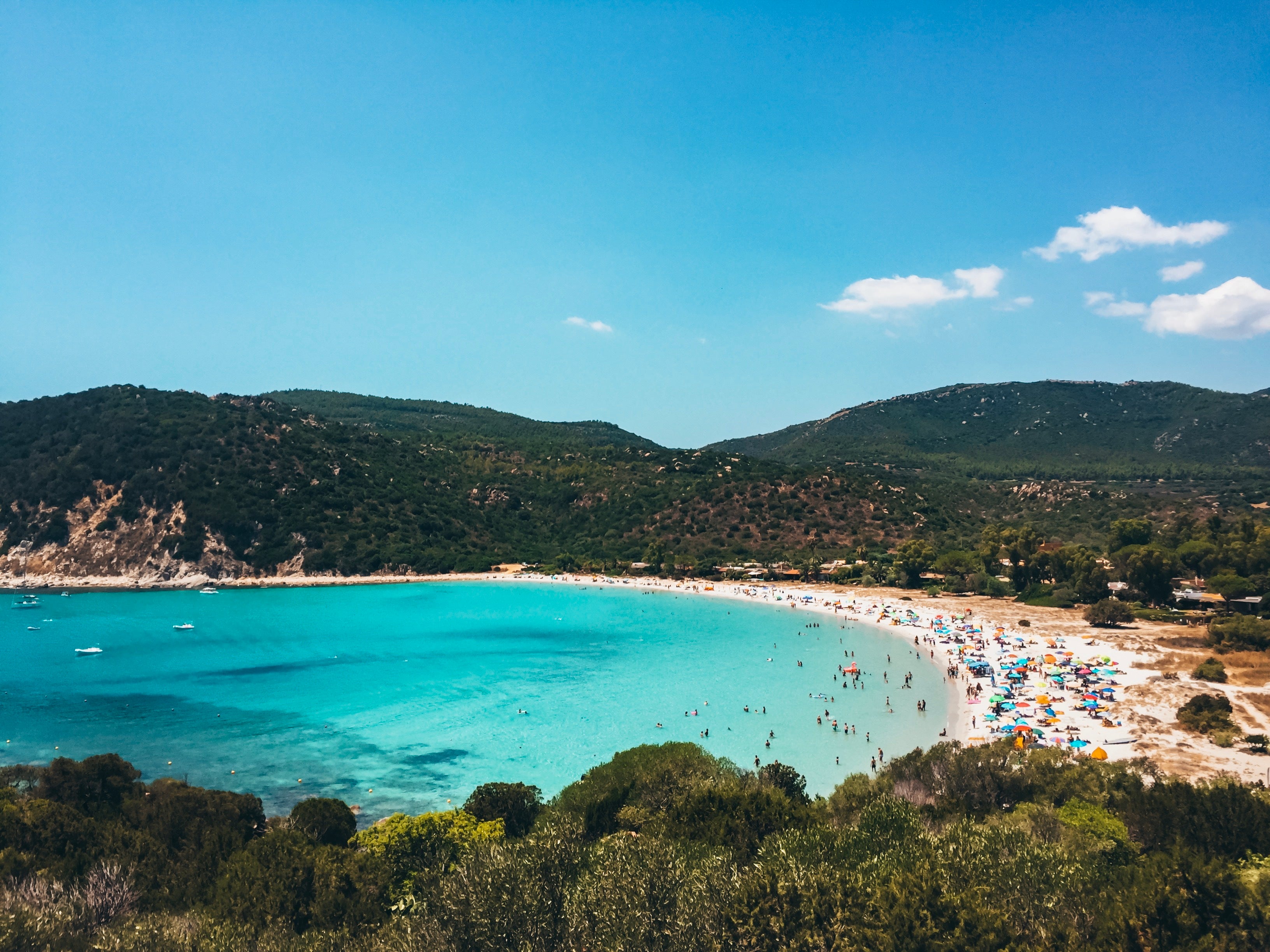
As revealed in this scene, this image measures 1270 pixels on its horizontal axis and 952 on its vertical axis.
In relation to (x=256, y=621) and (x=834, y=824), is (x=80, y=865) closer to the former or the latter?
(x=834, y=824)

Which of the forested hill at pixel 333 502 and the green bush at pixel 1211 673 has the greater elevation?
the forested hill at pixel 333 502

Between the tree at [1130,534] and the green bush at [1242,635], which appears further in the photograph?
the tree at [1130,534]

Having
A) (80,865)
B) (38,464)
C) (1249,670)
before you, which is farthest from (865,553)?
(38,464)

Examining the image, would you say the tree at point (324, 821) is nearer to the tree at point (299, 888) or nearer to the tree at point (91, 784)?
the tree at point (299, 888)

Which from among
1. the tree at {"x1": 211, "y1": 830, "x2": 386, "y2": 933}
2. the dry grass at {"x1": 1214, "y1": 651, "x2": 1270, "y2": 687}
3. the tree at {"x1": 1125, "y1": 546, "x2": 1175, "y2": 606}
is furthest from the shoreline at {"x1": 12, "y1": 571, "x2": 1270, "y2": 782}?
the tree at {"x1": 211, "y1": 830, "x2": 386, "y2": 933}

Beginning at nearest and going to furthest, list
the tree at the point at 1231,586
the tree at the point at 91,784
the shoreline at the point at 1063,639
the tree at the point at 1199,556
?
the tree at the point at 91,784 → the shoreline at the point at 1063,639 → the tree at the point at 1231,586 → the tree at the point at 1199,556

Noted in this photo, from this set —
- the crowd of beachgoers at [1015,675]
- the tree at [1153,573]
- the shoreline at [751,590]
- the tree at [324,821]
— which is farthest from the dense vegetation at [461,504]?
the tree at [324,821]
